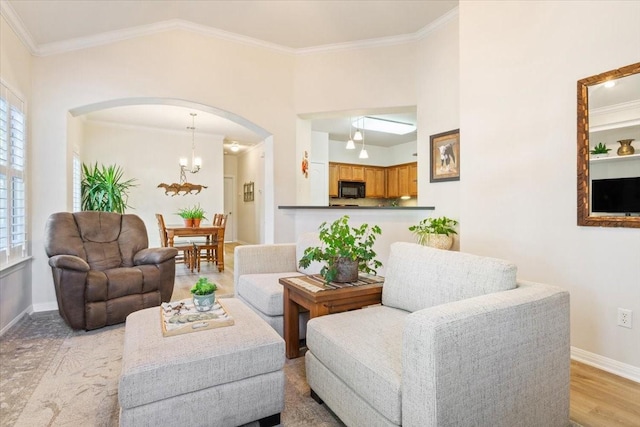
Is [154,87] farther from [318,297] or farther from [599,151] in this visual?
[599,151]

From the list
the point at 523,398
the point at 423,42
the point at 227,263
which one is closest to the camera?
the point at 523,398

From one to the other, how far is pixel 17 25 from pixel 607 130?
4651 mm

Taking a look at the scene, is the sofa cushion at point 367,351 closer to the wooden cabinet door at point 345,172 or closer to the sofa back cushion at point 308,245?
the sofa back cushion at point 308,245

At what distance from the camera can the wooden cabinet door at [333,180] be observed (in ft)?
25.2

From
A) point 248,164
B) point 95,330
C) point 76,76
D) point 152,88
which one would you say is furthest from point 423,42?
point 248,164

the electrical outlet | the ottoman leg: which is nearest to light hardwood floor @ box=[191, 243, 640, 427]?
the electrical outlet

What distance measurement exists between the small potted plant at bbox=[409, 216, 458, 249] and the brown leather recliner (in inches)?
102

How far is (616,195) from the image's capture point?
2.06 meters

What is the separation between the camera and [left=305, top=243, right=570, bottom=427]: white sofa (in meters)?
1.12

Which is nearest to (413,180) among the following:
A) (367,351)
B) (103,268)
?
(103,268)

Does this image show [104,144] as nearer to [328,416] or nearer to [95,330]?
[95,330]

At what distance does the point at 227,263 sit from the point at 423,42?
16.1 feet

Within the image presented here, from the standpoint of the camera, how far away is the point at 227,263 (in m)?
6.45

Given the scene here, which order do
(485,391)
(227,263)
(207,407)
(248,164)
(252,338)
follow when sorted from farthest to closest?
1. (248,164)
2. (227,263)
3. (252,338)
4. (207,407)
5. (485,391)
